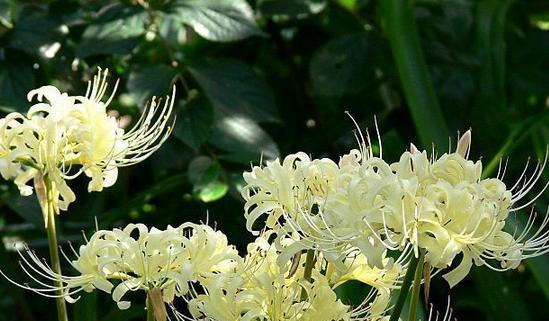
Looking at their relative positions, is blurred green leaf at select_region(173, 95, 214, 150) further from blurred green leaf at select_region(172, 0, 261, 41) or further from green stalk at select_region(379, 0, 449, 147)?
green stalk at select_region(379, 0, 449, 147)

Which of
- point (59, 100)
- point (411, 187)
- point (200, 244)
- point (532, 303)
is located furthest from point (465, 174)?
point (532, 303)

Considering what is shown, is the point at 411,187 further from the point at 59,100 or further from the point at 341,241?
the point at 59,100

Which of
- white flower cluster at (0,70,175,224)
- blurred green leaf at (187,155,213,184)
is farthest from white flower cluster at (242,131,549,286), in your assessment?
blurred green leaf at (187,155,213,184)

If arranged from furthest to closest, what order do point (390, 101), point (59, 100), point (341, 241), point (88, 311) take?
1. point (390, 101)
2. point (88, 311)
3. point (59, 100)
4. point (341, 241)

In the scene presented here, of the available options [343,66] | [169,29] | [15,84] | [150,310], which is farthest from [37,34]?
[150,310]

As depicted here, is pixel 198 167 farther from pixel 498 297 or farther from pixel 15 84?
pixel 498 297

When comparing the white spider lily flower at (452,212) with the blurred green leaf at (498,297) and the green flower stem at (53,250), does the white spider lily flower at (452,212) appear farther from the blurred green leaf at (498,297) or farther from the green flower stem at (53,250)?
the blurred green leaf at (498,297)
